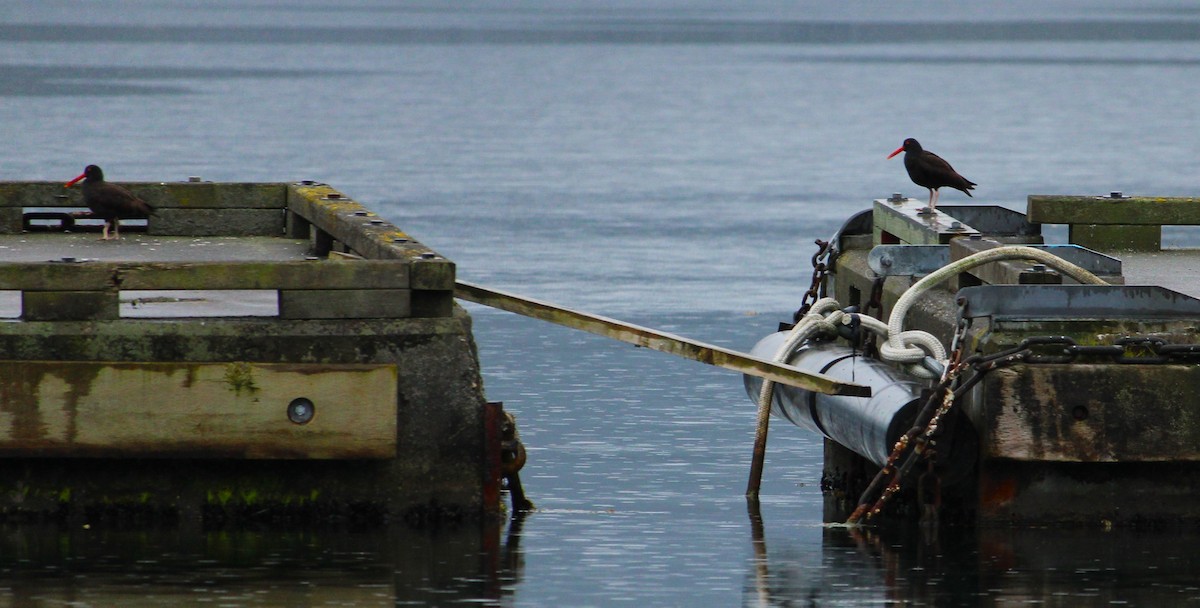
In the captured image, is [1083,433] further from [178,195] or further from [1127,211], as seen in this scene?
[178,195]

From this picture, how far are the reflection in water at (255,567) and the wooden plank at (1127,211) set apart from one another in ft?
21.9

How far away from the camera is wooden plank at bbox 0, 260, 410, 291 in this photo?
1228 centimetres

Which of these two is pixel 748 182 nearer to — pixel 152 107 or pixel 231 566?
pixel 152 107

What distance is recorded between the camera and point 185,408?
12242 millimetres

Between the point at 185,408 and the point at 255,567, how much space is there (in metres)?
0.97

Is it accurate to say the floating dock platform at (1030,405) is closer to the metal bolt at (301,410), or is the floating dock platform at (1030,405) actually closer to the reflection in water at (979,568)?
the reflection in water at (979,568)

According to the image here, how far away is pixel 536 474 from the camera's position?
49.8ft

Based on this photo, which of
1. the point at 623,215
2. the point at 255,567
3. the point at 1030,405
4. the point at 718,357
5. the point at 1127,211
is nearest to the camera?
the point at 255,567

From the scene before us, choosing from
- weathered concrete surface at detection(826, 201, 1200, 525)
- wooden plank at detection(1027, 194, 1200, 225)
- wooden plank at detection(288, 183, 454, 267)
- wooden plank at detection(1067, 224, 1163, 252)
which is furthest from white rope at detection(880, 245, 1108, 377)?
wooden plank at detection(1067, 224, 1163, 252)

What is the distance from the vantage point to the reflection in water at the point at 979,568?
11477 millimetres

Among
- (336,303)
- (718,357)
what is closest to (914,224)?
(718,357)

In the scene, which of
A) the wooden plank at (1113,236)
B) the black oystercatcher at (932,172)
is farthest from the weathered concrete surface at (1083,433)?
the black oystercatcher at (932,172)

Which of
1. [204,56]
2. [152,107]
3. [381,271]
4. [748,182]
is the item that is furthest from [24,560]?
[204,56]

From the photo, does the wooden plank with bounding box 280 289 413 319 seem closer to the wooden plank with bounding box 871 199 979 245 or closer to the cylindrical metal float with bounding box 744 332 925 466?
the cylindrical metal float with bounding box 744 332 925 466
